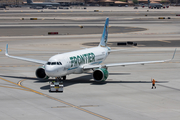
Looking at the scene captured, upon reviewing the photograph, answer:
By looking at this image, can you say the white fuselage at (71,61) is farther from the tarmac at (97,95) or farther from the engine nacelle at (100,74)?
the engine nacelle at (100,74)

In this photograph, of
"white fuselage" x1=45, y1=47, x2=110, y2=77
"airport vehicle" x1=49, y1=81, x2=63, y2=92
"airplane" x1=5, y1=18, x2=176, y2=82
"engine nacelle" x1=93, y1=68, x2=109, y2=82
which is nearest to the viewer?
"airport vehicle" x1=49, y1=81, x2=63, y2=92

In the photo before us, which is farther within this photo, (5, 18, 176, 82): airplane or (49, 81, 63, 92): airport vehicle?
(5, 18, 176, 82): airplane

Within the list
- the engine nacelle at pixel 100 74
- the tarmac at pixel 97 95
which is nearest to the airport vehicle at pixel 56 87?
the tarmac at pixel 97 95

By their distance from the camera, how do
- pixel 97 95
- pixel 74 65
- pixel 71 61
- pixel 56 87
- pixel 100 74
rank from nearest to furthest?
pixel 97 95, pixel 56 87, pixel 71 61, pixel 74 65, pixel 100 74

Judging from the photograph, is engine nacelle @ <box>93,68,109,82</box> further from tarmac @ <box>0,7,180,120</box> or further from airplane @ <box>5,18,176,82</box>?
tarmac @ <box>0,7,180,120</box>

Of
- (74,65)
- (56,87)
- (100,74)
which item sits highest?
(74,65)

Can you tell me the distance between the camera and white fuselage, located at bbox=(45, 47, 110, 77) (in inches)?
1791

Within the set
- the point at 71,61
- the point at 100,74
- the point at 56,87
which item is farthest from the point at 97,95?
the point at 71,61

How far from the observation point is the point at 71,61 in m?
48.3

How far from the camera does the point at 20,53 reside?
3307 inches

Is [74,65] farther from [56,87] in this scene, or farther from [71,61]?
[56,87]

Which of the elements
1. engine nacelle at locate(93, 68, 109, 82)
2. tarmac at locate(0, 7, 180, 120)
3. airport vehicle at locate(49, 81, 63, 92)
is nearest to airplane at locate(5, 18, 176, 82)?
engine nacelle at locate(93, 68, 109, 82)

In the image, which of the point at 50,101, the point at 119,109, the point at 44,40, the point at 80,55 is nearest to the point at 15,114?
the point at 50,101

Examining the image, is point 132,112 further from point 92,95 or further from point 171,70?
point 171,70
